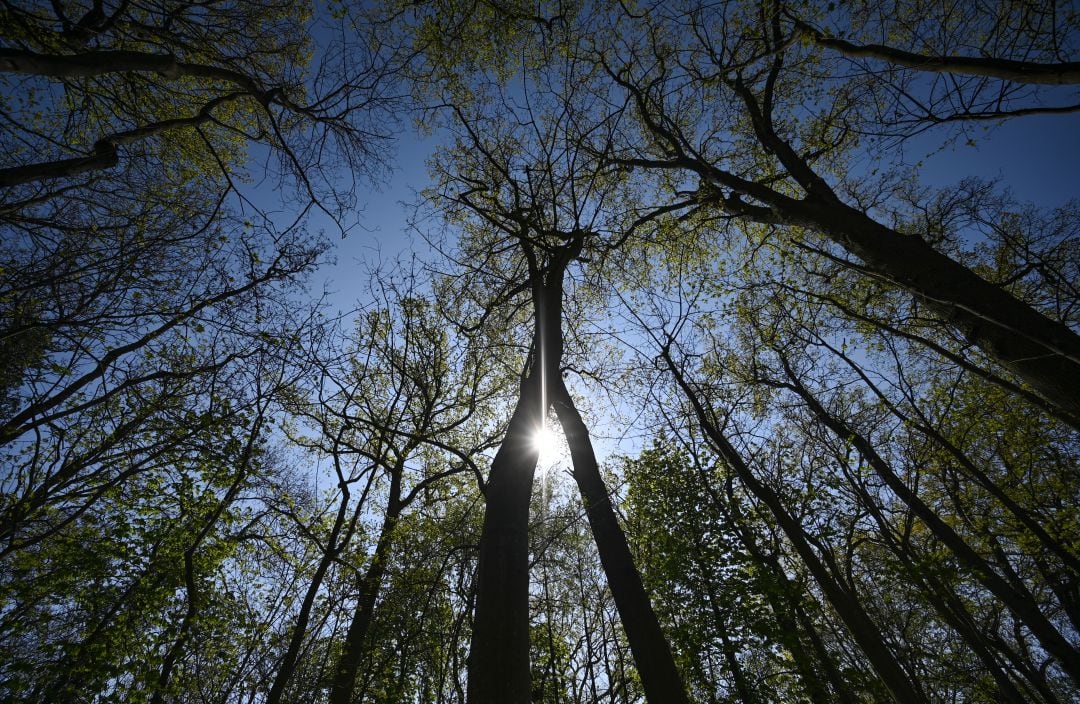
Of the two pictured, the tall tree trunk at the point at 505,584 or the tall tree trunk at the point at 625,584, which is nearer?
the tall tree trunk at the point at 505,584

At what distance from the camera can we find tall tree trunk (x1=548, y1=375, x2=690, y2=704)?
3.01 m

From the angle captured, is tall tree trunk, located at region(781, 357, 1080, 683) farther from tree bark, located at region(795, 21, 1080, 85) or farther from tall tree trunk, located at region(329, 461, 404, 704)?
tall tree trunk, located at region(329, 461, 404, 704)

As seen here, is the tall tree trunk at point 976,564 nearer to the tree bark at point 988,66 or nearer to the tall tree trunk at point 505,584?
the tree bark at point 988,66

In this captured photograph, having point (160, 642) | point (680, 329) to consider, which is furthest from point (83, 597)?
point (680, 329)

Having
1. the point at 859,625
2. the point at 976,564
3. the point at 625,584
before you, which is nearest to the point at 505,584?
the point at 625,584

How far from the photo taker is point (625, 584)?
3.51 m

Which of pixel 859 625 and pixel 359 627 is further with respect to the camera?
pixel 359 627

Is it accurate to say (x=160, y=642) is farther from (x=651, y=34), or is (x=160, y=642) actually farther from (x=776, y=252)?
(x=776, y=252)

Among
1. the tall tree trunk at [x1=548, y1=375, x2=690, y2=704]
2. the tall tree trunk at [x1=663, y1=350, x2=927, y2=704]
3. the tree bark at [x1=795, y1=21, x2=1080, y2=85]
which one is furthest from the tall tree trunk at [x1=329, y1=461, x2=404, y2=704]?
the tree bark at [x1=795, y1=21, x2=1080, y2=85]

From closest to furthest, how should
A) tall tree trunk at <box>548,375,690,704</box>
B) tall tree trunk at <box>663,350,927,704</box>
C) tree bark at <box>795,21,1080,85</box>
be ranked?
tree bark at <box>795,21,1080,85</box>, tall tree trunk at <box>548,375,690,704</box>, tall tree trunk at <box>663,350,927,704</box>

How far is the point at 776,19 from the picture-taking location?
16.3 ft

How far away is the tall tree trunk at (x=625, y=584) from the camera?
3.01m

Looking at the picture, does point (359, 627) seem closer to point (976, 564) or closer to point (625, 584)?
point (625, 584)

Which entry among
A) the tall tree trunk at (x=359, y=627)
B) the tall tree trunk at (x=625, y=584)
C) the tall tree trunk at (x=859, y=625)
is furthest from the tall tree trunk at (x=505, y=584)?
the tall tree trunk at (x=859, y=625)
